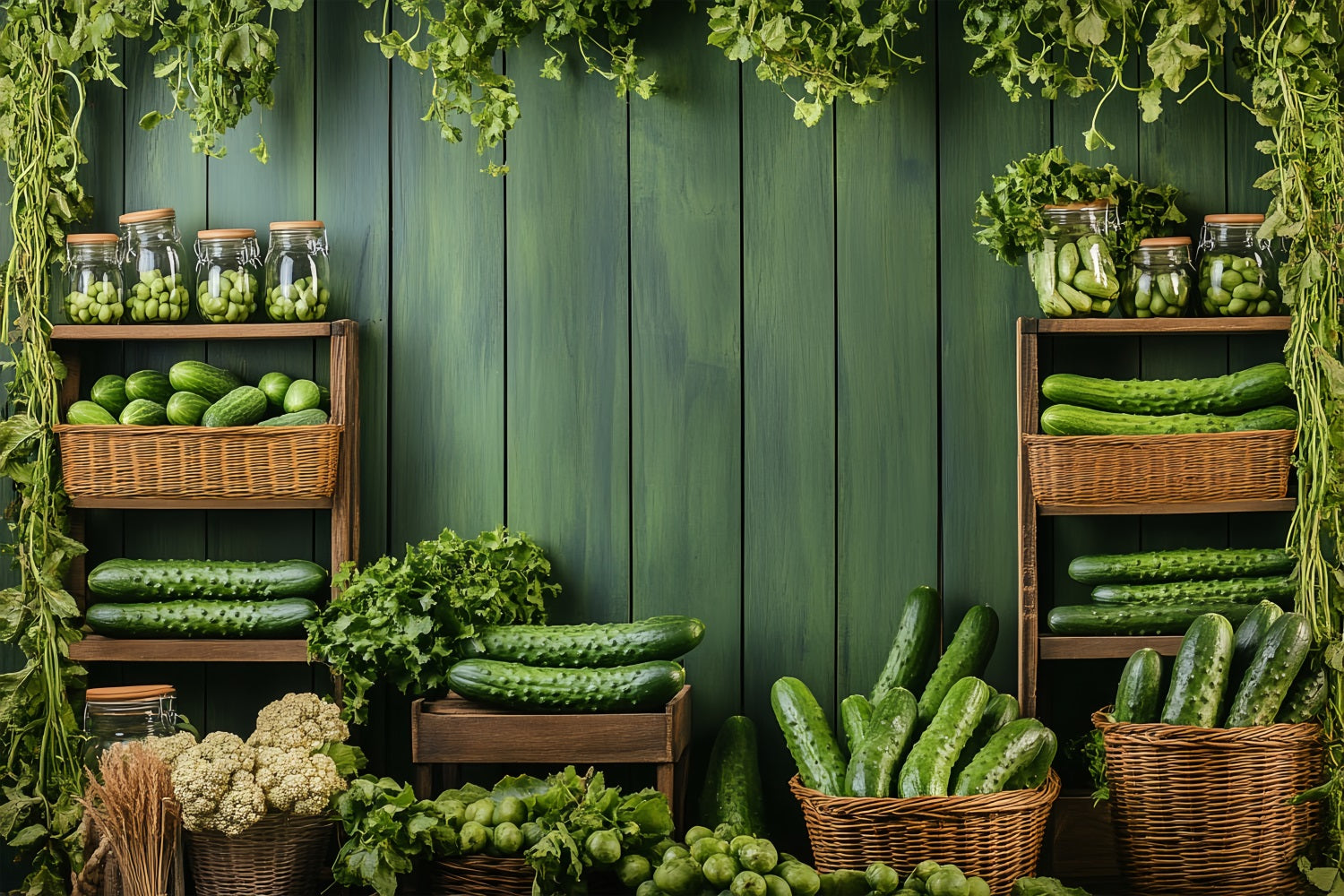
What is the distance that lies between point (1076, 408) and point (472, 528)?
1.12 meters

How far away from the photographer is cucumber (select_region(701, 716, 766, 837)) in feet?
6.21

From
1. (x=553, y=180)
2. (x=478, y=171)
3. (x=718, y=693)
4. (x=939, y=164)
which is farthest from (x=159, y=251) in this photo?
(x=939, y=164)

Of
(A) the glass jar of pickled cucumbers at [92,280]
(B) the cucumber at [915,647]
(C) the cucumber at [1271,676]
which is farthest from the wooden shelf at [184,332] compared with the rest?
(C) the cucumber at [1271,676]

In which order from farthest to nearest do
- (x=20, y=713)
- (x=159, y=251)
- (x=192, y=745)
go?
(x=159, y=251) → (x=20, y=713) → (x=192, y=745)

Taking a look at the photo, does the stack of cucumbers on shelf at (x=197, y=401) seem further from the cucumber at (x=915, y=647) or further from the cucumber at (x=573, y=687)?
the cucumber at (x=915, y=647)

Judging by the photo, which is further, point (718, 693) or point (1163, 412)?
point (718, 693)

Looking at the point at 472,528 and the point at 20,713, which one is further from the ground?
the point at 472,528

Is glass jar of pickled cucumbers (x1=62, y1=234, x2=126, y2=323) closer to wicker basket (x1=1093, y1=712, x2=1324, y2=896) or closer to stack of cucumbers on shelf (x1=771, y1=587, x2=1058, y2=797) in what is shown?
stack of cucumbers on shelf (x1=771, y1=587, x2=1058, y2=797)

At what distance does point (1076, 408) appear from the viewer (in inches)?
76.0

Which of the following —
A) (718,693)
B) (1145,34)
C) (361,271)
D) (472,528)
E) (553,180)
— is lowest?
(718,693)

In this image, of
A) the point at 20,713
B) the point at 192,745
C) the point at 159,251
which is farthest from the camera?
the point at 159,251

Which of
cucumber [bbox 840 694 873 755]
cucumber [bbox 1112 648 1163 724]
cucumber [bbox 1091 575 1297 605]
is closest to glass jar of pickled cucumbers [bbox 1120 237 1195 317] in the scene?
cucumber [bbox 1091 575 1297 605]

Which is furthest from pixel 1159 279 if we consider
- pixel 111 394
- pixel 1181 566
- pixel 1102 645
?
pixel 111 394

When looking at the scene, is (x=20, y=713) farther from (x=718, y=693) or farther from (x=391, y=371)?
(x=718, y=693)
